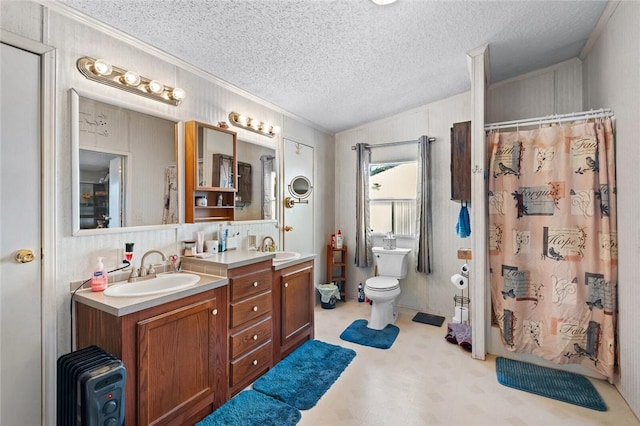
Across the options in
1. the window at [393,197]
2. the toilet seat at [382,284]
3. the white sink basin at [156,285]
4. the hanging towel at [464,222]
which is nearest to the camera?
the white sink basin at [156,285]

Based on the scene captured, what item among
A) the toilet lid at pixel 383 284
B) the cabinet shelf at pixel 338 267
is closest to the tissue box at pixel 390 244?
the toilet lid at pixel 383 284

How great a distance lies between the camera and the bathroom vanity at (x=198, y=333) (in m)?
1.45

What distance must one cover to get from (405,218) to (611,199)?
77.2 inches

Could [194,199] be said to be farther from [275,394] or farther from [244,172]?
[275,394]

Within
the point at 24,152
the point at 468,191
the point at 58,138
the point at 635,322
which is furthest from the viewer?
the point at 468,191

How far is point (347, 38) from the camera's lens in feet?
6.82

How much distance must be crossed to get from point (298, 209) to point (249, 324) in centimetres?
168

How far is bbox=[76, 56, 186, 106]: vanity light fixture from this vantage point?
168 cm

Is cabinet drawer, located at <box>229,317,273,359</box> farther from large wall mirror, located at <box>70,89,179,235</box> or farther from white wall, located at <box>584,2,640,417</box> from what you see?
white wall, located at <box>584,2,640,417</box>

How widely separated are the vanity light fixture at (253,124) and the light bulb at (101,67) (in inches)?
38.9

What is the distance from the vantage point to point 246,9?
5.64 feet

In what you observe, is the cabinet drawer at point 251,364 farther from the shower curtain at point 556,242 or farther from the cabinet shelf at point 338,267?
the shower curtain at point 556,242

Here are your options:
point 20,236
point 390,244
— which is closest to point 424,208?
point 390,244

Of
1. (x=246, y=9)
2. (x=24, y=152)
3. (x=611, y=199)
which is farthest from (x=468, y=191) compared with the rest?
(x=24, y=152)
